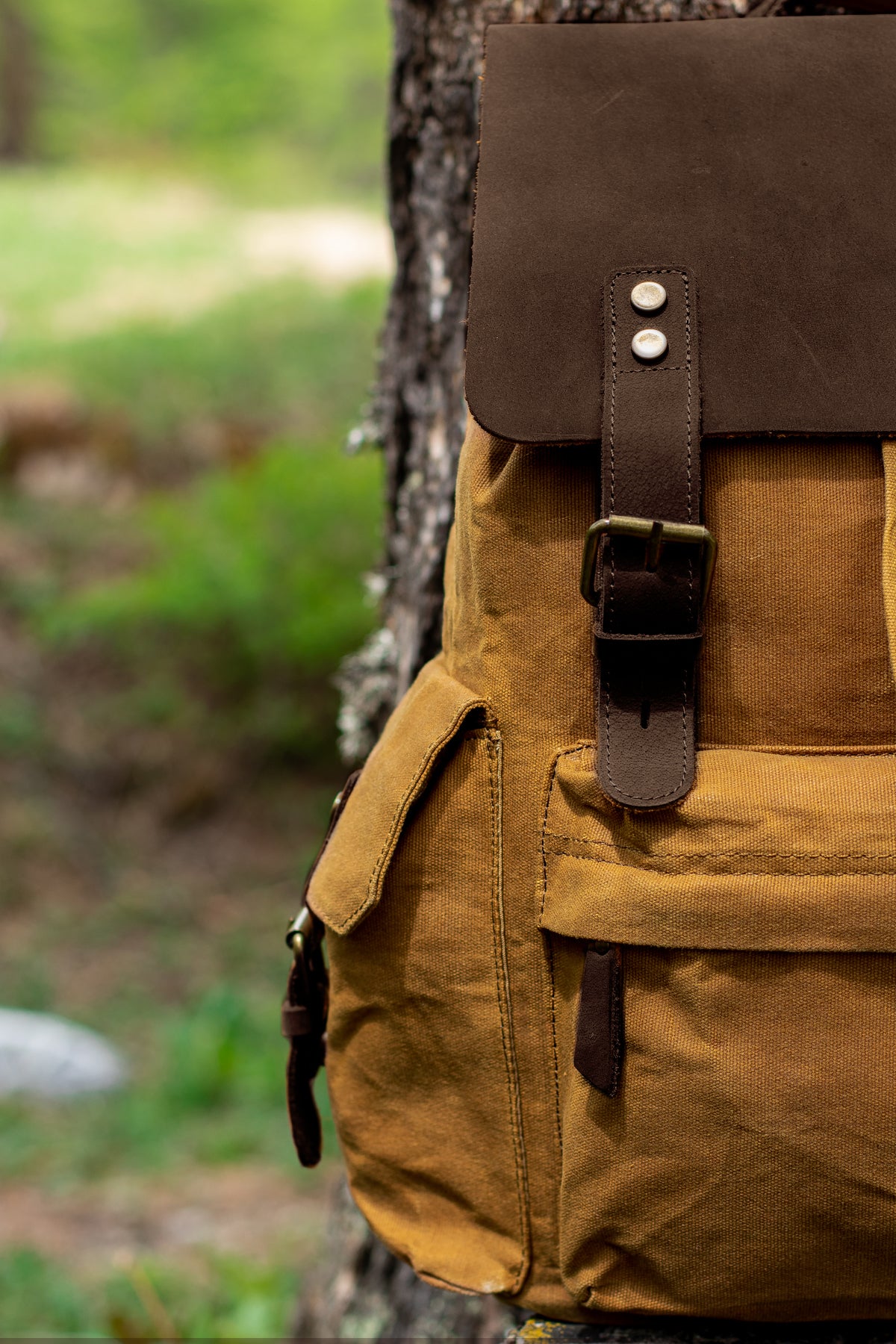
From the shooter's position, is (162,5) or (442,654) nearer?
(442,654)

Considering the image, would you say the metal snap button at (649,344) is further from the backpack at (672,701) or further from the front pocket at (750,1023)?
the front pocket at (750,1023)

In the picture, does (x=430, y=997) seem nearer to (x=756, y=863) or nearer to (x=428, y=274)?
(x=756, y=863)

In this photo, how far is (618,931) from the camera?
813 mm

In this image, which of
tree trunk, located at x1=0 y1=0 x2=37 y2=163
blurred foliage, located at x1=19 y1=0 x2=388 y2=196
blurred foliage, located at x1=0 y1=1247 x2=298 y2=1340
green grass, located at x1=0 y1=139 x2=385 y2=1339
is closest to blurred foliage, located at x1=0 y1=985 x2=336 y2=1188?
green grass, located at x1=0 y1=139 x2=385 y2=1339

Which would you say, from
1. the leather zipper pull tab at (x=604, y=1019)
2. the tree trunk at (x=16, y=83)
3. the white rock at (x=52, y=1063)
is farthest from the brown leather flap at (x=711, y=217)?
the tree trunk at (x=16, y=83)

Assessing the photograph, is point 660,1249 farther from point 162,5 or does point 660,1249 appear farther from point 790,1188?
point 162,5

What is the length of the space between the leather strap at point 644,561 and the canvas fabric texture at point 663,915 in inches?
1.1

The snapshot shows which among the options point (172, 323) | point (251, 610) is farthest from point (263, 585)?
point (172, 323)

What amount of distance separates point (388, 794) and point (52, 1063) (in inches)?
95.5

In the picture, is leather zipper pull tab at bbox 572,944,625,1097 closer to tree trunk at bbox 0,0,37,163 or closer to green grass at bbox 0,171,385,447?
green grass at bbox 0,171,385,447

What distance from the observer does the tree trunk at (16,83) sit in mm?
12742

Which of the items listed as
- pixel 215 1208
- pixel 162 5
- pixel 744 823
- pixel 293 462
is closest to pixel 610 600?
pixel 744 823

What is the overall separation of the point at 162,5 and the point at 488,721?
13.5 meters

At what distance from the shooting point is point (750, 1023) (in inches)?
31.8
